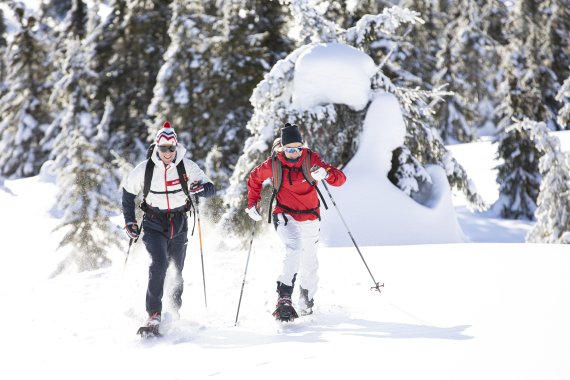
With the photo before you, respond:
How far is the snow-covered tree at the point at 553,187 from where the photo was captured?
12094mm

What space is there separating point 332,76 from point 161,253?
6.25 m

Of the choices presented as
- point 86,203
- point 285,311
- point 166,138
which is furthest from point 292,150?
point 86,203

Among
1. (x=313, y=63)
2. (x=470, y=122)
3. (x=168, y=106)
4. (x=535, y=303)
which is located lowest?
(x=470, y=122)

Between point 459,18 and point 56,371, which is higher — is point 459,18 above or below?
above

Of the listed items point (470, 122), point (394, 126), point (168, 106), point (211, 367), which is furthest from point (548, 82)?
point (211, 367)

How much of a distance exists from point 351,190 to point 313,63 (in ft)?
8.21

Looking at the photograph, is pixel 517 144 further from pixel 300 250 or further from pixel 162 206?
pixel 162 206

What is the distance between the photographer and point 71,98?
2694cm

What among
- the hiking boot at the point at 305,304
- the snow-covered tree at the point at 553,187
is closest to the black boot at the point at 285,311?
the hiking boot at the point at 305,304

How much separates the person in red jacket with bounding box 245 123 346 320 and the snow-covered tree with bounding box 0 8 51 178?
3152 cm

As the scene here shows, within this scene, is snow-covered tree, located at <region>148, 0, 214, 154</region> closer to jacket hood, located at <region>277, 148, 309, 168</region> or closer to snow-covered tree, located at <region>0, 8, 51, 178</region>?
snow-covered tree, located at <region>0, 8, 51, 178</region>

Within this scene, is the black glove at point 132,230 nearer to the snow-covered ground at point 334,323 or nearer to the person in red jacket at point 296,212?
the snow-covered ground at point 334,323

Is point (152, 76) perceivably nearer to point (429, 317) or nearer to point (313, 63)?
point (313, 63)

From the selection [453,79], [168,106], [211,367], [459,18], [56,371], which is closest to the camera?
[211,367]
